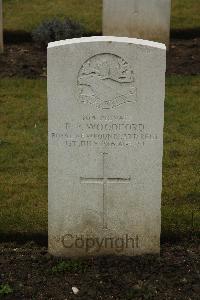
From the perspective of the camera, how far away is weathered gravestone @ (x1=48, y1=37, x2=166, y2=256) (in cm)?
482

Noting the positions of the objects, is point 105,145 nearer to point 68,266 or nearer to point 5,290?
point 68,266

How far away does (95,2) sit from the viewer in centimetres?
1428

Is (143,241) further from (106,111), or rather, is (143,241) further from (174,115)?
(174,115)

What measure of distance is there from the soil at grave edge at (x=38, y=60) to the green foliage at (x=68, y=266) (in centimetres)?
557

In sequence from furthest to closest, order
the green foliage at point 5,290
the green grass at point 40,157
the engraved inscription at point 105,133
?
the green grass at point 40,157 < the engraved inscription at point 105,133 < the green foliage at point 5,290

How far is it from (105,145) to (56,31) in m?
6.96

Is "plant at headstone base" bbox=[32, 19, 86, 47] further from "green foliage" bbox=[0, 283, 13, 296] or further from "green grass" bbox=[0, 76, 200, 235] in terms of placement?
"green foliage" bbox=[0, 283, 13, 296]

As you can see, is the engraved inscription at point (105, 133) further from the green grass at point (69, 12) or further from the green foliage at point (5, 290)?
the green grass at point (69, 12)

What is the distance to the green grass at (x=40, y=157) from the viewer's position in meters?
5.91

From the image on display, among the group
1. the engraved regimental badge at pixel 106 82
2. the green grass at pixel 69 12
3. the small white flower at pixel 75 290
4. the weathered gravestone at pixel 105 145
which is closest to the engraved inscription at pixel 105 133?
the weathered gravestone at pixel 105 145

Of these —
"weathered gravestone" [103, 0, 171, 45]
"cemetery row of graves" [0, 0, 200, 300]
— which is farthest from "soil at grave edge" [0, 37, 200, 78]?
"cemetery row of graves" [0, 0, 200, 300]

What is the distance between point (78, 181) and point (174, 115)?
3.90 meters

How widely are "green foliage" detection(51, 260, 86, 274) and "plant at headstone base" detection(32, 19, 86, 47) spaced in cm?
696

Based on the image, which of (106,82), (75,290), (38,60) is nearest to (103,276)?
(75,290)
